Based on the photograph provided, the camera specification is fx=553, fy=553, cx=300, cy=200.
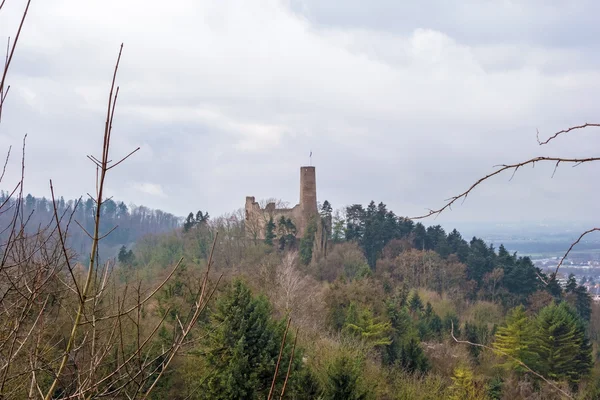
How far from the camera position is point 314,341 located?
16781 mm

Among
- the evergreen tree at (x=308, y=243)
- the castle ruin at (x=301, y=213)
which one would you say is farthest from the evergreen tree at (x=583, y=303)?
the castle ruin at (x=301, y=213)

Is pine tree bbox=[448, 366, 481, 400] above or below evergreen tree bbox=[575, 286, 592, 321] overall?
below

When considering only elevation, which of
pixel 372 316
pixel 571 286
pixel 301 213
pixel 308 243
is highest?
pixel 301 213

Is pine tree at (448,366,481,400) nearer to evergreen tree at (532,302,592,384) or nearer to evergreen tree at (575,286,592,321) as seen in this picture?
evergreen tree at (532,302,592,384)

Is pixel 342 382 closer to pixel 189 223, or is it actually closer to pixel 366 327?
pixel 366 327

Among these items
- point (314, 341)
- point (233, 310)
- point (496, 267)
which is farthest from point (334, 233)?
point (233, 310)

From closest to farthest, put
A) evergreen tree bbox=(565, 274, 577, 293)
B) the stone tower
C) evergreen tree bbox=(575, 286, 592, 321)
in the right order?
evergreen tree bbox=(575, 286, 592, 321) → evergreen tree bbox=(565, 274, 577, 293) → the stone tower

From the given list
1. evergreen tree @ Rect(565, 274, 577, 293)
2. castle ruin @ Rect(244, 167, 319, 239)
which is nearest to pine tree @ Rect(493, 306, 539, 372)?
evergreen tree @ Rect(565, 274, 577, 293)

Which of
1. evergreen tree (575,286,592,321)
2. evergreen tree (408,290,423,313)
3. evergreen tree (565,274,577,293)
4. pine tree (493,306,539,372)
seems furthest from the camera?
evergreen tree (565,274,577,293)

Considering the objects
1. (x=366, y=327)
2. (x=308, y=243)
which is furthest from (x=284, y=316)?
(x=308, y=243)

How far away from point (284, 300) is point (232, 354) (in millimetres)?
10339

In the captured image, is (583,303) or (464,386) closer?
(464,386)

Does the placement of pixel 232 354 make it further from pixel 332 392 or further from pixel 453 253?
pixel 453 253

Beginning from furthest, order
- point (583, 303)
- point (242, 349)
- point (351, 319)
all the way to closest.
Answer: point (583, 303) → point (351, 319) → point (242, 349)
